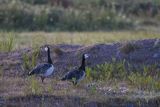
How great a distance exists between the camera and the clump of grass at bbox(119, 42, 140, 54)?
57.8ft

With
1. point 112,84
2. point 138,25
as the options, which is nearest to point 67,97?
point 112,84

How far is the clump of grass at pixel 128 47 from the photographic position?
57.8 feet

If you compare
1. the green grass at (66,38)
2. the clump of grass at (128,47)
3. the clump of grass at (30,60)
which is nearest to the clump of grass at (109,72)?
the clump of grass at (128,47)

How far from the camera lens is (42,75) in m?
14.8

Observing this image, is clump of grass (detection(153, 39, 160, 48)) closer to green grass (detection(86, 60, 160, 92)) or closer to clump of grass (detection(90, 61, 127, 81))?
green grass (detection(86, 60, 160, 92))

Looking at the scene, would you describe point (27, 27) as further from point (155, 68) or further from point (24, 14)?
point (155, 68)

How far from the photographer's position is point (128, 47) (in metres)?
17.7

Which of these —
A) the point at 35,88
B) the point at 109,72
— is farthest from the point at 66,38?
the point at 35,88

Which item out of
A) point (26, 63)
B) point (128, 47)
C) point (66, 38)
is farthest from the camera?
point (66, 38)

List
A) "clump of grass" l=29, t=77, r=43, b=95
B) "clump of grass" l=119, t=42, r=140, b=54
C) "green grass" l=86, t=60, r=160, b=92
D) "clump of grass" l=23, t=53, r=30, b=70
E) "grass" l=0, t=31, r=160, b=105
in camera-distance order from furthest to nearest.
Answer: "clump of grass" l=119, t=42, r=140, b=54, "clump of grass" l=23, t=53, r=30, b=70, "green grass" l=86, t=60, r=160, b=92, "grass" l=0, t=31, r=160, b=105, "clump of grass" l=29, t=77, r=43, b=95

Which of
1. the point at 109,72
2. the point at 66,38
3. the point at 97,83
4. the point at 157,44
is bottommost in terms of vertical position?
the point at 66,38

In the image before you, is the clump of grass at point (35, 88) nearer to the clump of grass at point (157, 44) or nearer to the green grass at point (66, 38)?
the clump of grass at point (157, 44)

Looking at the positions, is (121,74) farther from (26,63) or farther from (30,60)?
(30,60)

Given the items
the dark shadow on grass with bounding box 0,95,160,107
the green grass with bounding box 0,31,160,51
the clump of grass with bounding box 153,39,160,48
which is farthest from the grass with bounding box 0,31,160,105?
the green grass with bounding box 0,31,160,51
